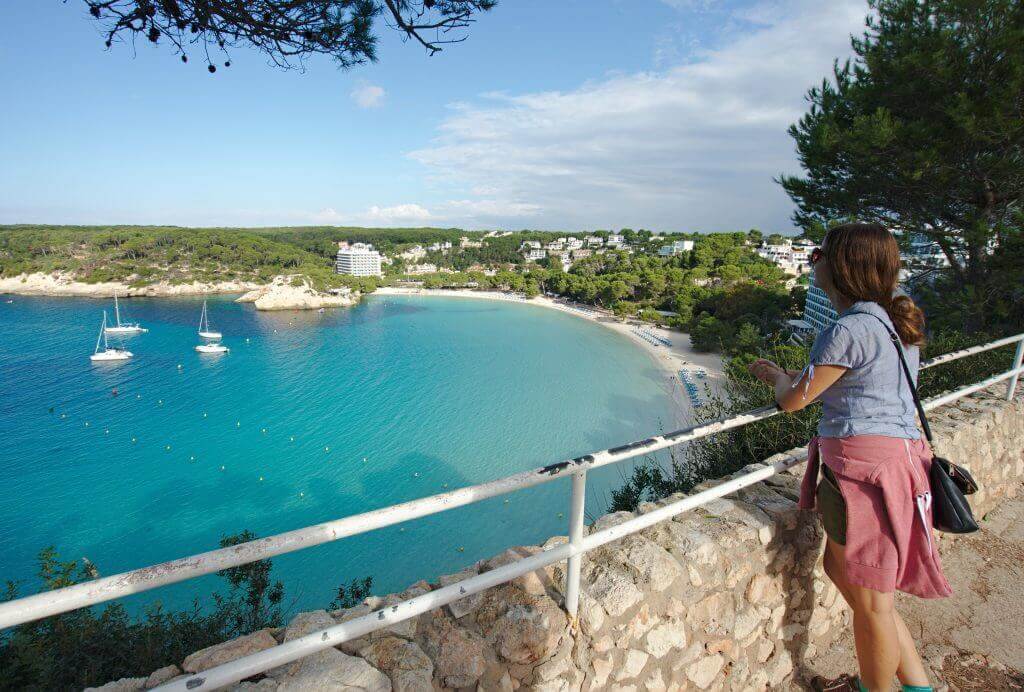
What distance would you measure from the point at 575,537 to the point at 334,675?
0.76 m

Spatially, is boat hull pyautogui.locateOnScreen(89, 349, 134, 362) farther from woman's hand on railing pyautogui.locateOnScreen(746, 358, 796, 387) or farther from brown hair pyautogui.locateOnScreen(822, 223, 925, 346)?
brown hair pyautogui.locateOnScreen(822, 223, 925, 346)

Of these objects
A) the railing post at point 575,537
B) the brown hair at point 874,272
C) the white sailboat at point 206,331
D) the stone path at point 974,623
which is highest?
the brown hair at point 874,272

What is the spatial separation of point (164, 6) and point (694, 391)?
2349cm

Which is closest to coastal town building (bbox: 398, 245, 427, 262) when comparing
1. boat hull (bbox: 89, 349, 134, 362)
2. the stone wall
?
boat hull (bbox: 89, 349, 134, 362)

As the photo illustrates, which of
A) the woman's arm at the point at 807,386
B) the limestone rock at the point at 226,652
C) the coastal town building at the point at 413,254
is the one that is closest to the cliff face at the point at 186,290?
the coastal town building at the point at 413,254

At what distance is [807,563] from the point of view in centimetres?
211

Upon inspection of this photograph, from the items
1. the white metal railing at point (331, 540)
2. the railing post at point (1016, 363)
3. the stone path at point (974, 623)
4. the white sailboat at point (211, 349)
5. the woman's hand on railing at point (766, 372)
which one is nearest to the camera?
the white metal railing at point (331, 540)

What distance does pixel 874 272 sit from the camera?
1.47 m

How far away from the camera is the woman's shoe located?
1911 millimetres

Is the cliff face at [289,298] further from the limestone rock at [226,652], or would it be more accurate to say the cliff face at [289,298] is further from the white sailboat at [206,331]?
the limestone rock at [226,652]

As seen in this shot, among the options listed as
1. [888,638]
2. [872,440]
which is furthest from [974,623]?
[872,440]

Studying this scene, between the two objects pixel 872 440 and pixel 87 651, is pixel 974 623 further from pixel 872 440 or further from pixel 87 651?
pixel 87 651

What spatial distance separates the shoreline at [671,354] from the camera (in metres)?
23.5

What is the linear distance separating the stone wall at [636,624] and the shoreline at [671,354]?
5762 mm
